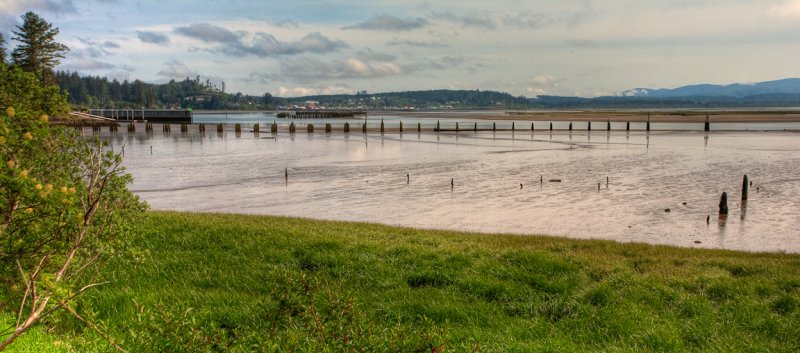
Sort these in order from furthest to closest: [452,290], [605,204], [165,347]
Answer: [605,204], [452,290], [165,347]

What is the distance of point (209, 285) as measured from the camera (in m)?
9.99

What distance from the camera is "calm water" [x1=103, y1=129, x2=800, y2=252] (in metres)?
19.2

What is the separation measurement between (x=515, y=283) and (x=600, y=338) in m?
2.36

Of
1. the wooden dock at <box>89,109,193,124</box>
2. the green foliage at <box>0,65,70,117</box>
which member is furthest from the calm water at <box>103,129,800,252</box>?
the wooden dock at <box>89,109,193,124</box>

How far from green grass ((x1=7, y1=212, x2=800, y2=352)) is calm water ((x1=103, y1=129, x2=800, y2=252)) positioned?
5.66 m

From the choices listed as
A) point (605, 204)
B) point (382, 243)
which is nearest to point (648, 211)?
point (605, 204)

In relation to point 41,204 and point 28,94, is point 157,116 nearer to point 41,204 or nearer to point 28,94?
point 28,94

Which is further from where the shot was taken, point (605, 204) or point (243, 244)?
point (605, 204)

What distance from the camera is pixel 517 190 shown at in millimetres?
27672

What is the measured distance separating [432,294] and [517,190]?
1895 cm

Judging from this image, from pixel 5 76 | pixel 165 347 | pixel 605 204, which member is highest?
pixel 5 76

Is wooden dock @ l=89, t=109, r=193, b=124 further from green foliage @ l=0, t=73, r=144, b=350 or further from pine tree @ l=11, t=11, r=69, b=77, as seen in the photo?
green foliage @ l=0, t=73, r=144, b=350

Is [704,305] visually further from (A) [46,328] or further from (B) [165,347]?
(A) [46,328]

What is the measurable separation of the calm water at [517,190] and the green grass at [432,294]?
566 cm
